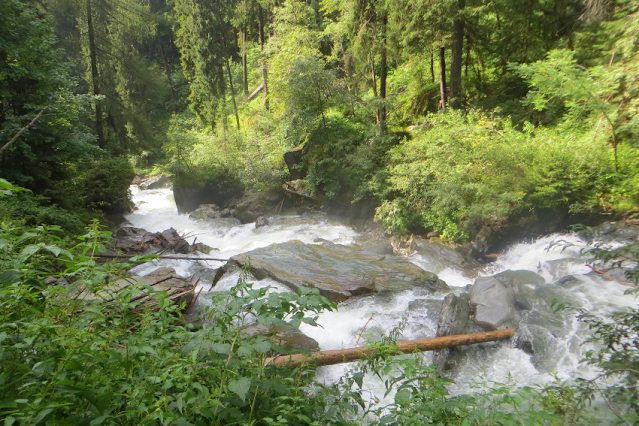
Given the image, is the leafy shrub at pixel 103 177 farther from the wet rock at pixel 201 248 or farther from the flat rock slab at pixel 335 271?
the flat rock slab at pixel 335 271

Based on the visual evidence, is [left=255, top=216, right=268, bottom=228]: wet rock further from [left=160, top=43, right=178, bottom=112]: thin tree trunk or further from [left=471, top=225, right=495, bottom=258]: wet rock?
[left=160, top=43, right=178, bottom=112]: thin tree trunk

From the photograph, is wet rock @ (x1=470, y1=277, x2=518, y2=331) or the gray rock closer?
wet rock @ (x1=470, y1=277, x2=518, y2=331)

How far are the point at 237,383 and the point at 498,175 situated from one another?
959 cm

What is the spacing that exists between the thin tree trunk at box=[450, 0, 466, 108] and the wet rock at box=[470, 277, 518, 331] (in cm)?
846

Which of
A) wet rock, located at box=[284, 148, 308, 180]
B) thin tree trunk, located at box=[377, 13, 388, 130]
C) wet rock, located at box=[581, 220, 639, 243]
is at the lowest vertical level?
wet rock, located at box=[581, 220, 639, 243]

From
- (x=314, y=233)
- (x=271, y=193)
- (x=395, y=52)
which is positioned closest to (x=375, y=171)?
(x=314, y=233)

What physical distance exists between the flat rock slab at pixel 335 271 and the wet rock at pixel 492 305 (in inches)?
46.9

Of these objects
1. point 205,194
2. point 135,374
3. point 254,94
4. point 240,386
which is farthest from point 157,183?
point 240,386

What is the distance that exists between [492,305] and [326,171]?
32.4 feet

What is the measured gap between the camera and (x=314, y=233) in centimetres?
1301

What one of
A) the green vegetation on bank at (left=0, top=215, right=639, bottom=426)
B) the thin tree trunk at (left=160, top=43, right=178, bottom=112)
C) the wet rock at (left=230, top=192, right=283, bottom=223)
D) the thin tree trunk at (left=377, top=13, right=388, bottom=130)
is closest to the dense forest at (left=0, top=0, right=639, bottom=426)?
the green vegetation on bank at (left=0, top=215, right=639, bottom=426)

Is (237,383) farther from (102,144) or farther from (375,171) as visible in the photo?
(102,144)

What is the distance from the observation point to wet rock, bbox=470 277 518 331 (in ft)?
18.6

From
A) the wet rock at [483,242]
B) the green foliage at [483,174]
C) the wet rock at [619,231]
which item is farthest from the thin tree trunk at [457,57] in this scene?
the wet rock at [619,231]
